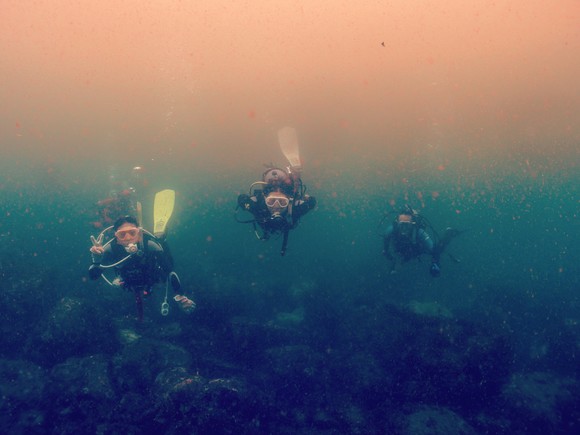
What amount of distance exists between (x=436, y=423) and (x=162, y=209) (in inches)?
306

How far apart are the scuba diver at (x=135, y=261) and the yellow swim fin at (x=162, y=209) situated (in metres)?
0.94

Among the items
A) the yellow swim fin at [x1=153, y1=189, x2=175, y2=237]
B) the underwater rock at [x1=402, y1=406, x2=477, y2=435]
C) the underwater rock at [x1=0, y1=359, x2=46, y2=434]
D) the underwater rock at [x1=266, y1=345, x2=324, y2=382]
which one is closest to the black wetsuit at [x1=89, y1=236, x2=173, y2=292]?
the yellow swim fin at [x1=153, y1=189, x2=175, y2=237]

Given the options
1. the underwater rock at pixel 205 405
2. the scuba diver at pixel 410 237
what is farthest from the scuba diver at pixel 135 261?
the scuba diver at pixel 410 237

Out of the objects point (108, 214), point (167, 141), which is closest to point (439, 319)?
point (108, 214)

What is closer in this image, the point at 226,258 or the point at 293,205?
the point at 293,205

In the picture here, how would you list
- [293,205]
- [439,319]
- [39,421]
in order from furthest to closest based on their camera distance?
[439,319] → [293,205] → [39,421]

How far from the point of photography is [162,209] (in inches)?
316

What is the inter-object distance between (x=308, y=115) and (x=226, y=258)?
21736 millimetres

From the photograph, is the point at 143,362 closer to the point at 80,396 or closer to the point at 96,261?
the point at 80,396

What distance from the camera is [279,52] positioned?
22312mm

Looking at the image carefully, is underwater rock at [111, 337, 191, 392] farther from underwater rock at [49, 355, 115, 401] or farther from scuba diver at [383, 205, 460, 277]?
scuba diver at [383, 205, 460, 277]

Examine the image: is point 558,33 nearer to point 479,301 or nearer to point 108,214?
point 479,301

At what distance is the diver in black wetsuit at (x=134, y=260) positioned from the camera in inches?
230

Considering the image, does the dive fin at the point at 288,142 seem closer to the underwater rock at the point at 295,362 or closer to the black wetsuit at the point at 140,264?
the black wetsuit at the point at 140,264
